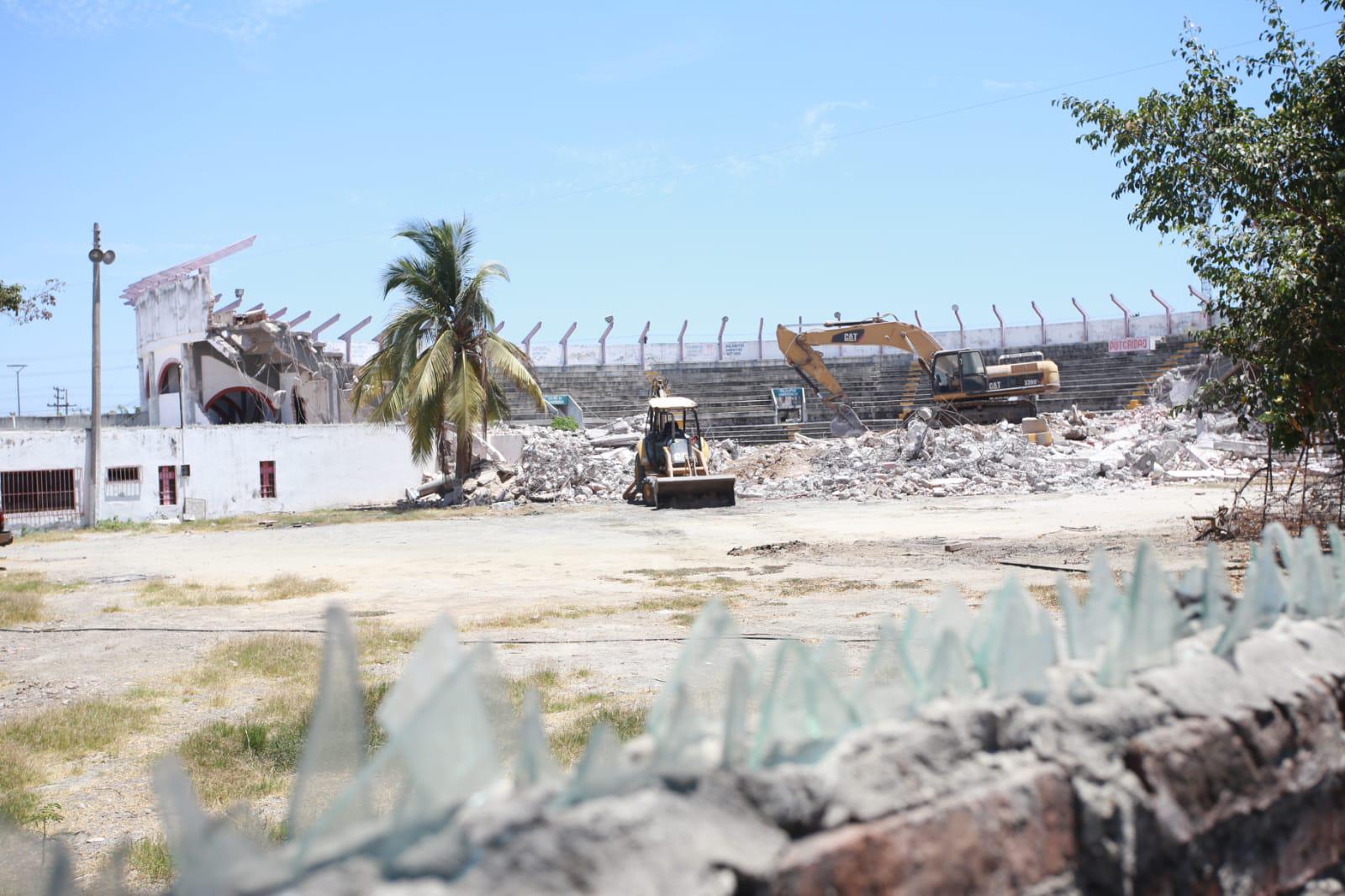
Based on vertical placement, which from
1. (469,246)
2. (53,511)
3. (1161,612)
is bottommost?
(53,511)

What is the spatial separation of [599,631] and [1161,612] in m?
6.22

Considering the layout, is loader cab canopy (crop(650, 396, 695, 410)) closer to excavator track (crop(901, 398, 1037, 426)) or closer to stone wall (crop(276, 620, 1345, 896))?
excavator track (crop(901, 398, 1037, 426))

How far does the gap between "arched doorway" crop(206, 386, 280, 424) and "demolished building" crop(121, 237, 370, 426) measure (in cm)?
3

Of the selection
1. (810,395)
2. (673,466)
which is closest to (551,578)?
(673,466)

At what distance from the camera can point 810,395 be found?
1551 inches

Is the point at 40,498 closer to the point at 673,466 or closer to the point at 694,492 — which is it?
the point at 673,466

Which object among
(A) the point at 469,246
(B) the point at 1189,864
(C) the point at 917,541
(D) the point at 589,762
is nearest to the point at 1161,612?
(B) the point at 1189,864

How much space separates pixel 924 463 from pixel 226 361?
75.0ft


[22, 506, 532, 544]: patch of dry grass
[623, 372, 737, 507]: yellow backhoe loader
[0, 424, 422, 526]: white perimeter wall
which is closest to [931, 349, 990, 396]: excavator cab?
[623, 372, 737, 507]: yellow backhoe loader

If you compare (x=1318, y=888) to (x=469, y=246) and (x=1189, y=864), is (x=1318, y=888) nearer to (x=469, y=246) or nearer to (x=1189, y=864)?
(x=1189, y=864)

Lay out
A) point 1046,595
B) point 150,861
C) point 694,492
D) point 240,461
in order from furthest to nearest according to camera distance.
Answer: point 240,461 → point 694,492 → point 1046,595 → point 150,861

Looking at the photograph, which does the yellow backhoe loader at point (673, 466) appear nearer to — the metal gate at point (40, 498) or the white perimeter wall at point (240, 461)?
the white perimeter wall at point (240, 461)

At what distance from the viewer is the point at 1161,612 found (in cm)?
194

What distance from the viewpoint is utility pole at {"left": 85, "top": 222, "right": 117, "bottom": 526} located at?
22766 mm
